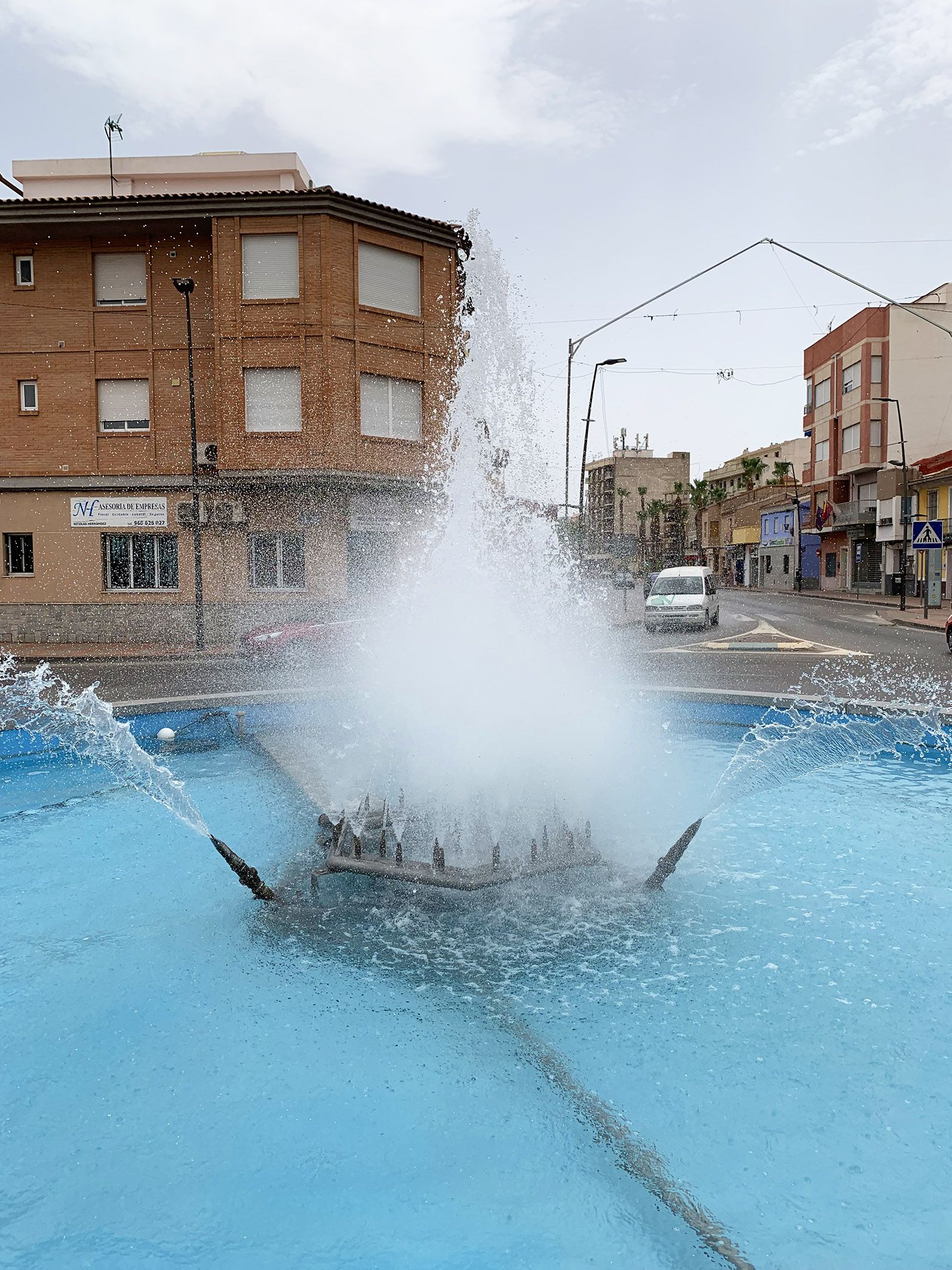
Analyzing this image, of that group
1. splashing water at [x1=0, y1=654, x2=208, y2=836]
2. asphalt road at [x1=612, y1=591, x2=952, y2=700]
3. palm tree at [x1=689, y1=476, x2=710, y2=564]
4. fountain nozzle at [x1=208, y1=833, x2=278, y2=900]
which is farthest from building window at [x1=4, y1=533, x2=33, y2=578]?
palm tree at [x1=689, y1=476, x2=710, y2=564]

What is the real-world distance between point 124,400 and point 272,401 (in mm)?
4470

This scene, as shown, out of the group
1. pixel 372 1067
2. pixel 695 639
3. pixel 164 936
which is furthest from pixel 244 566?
pixel 372 1067

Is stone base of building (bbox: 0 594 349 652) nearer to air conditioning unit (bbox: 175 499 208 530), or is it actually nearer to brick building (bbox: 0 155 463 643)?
brick building (bbox: 0 155 463 643)

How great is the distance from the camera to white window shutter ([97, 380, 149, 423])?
24.5 m

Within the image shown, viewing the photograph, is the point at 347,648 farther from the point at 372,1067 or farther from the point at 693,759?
the point at 372,1067

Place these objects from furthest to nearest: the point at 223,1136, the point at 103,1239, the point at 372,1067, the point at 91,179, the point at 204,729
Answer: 1. the point at 91,179
2. the point at 204,729
3. the point at 372,1067
4. the point at 223,1136
5. the point at 103,1239

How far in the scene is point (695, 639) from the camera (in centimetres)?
2491

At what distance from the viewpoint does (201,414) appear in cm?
2430

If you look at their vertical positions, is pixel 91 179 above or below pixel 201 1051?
above

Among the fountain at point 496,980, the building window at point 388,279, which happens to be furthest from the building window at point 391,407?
the fountain at point 496,980

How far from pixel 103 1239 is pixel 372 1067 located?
1249 millimetres

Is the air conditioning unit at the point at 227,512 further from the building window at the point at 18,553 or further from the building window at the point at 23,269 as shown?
the building window at the point at 23,269

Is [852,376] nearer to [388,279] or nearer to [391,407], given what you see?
[388,279]

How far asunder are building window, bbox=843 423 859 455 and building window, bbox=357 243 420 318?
36910 mm
